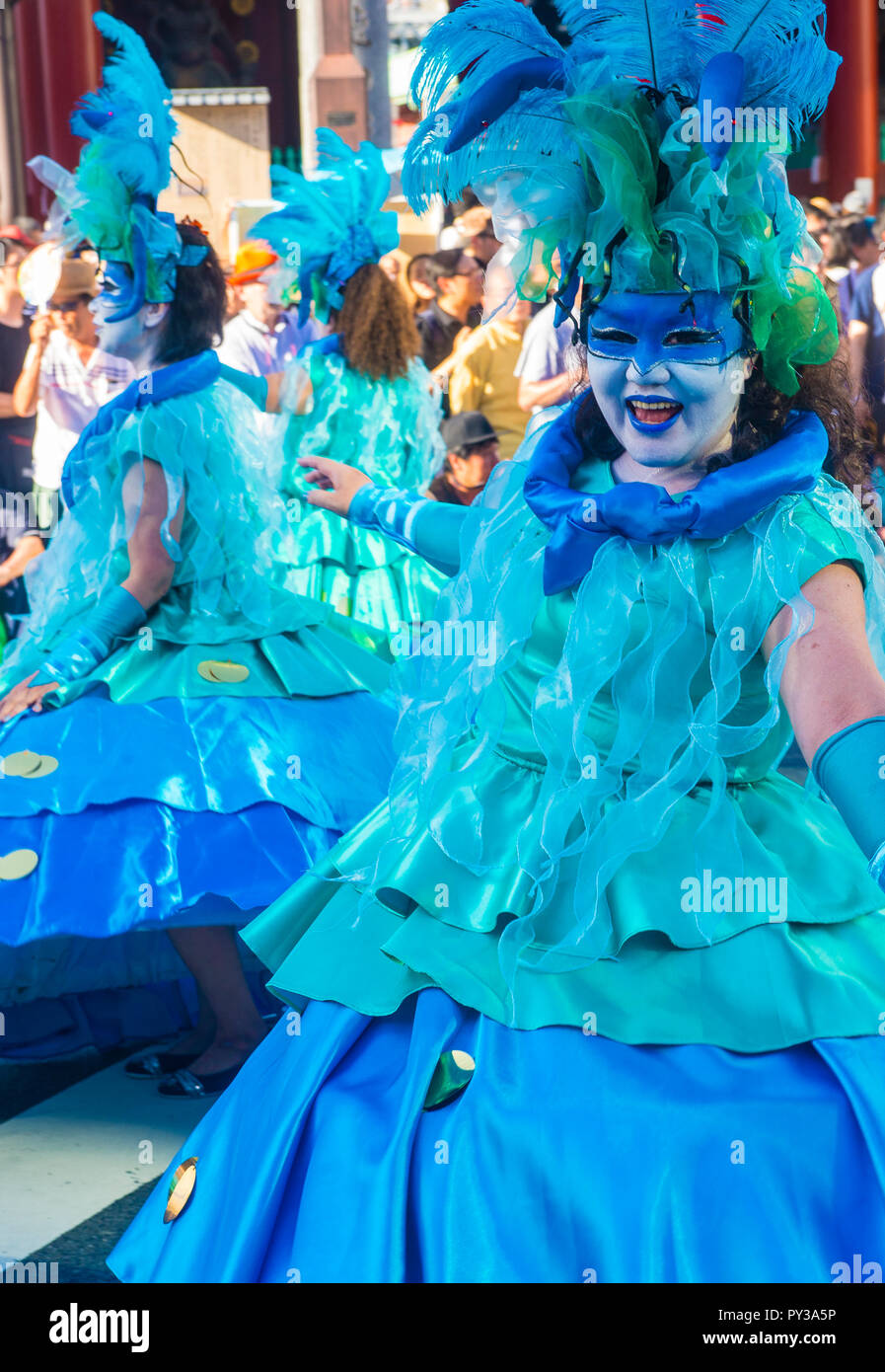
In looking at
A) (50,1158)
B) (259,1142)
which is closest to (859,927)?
(259,1142)

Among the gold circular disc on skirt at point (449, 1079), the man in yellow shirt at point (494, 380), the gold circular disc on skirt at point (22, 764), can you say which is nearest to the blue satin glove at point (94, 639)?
the gold circular disc on skirt at point (22, 764)

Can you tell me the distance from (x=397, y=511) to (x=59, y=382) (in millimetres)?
4626

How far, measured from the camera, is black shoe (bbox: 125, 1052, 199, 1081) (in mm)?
3240

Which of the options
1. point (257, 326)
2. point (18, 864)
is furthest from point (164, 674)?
point (257, 326)

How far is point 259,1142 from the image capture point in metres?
1.57

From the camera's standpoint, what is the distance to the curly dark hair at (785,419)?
1764 mm

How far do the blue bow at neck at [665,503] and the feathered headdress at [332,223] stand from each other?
3.37m

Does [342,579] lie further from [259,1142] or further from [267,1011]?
[259,1142]

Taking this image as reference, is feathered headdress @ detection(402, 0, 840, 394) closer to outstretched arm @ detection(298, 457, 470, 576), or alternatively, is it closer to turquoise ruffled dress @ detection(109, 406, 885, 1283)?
turquoise ruffled dress @ detection(109, 406, 885, 1283)

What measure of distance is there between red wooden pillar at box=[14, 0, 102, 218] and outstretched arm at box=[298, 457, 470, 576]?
13.9 metres

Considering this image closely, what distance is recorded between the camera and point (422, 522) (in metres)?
2.08

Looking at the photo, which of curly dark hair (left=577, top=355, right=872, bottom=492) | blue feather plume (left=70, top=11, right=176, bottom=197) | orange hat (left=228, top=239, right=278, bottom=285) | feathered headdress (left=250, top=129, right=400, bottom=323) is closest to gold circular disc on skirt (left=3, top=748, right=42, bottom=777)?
blue feather plume (left=70, top=11, right=176, bottom=197)

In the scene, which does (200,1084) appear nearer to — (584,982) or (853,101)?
(584,982)

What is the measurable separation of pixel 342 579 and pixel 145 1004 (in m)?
1.84
